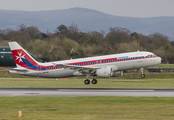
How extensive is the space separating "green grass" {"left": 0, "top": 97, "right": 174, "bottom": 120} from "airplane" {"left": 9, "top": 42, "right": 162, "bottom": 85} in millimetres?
16372

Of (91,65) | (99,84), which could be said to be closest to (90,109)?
(91,65)

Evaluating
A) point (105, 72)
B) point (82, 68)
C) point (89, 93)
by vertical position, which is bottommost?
point (89, 93)

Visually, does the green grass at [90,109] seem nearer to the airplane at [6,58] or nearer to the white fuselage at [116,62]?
the white fuselage at [116,62]

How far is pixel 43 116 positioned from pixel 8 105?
20.3ft

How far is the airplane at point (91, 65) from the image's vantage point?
143 ft

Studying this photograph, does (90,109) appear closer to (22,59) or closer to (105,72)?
(105,72)

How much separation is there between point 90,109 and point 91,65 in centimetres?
2283

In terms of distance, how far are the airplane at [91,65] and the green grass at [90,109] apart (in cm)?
1637

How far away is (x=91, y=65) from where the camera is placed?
44625 millimetres

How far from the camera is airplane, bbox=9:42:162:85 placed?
4350 centimetres

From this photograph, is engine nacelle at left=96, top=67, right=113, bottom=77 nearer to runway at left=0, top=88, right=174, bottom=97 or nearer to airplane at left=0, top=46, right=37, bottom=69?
runway at left=0, top=88, right=174, bottom=97

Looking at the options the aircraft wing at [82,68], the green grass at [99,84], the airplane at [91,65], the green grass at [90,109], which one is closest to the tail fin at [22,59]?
the airplane at [91,65]

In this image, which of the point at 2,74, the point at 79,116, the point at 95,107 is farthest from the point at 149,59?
the point at 2,74

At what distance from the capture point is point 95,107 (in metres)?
22.9
